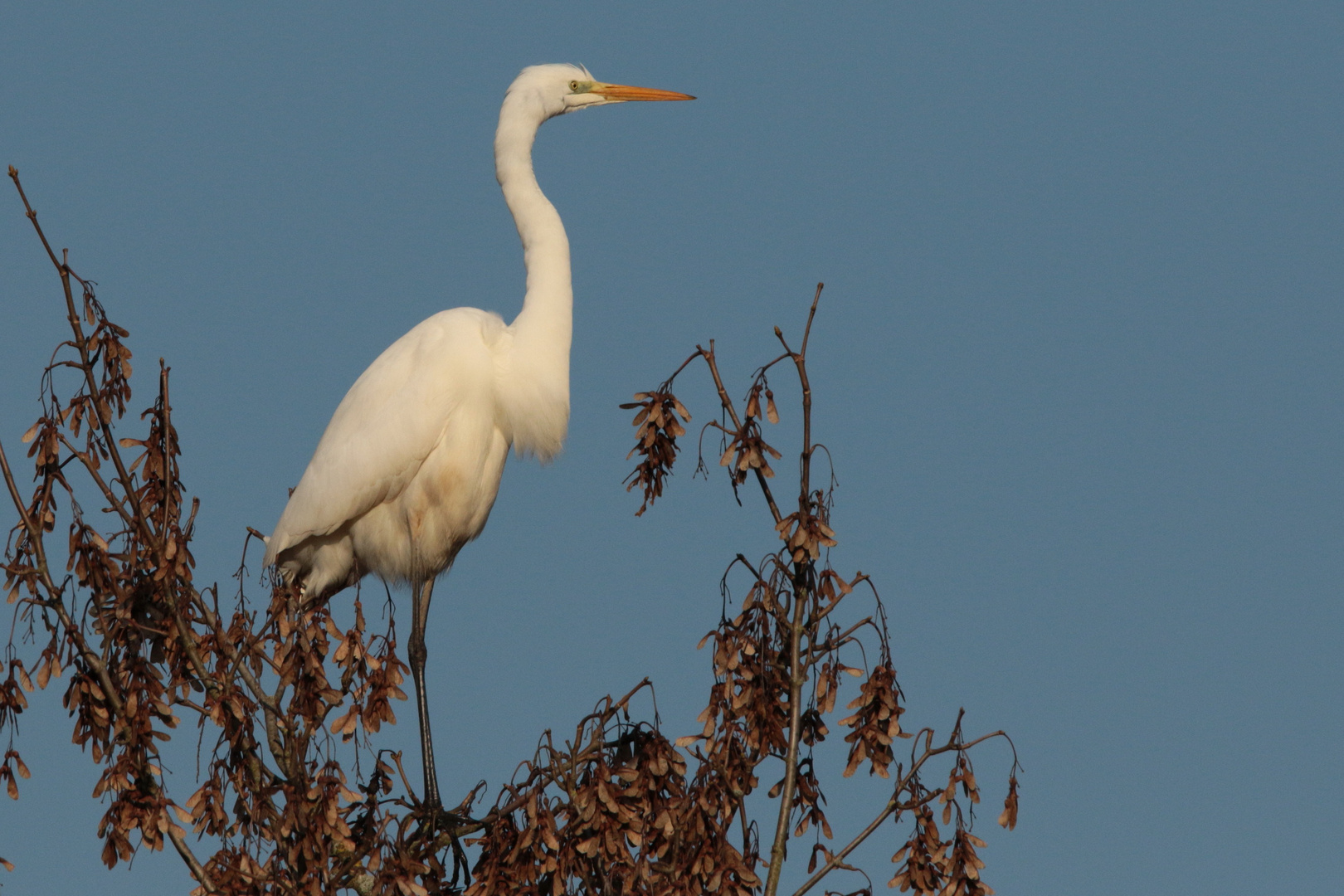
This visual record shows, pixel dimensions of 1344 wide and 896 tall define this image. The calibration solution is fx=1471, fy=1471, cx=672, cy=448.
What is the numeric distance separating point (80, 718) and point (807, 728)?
2.58 meters

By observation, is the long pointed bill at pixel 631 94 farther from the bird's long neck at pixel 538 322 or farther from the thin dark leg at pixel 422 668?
the thin dark leg at pixel 422 668

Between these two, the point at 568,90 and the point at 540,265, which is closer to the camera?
the point at 540,265

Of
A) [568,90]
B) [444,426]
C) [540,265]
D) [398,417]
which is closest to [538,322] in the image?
[540,265]

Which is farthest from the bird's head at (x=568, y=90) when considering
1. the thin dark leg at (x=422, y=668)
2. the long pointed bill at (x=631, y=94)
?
the thin dark leg at (x=422, y=668)

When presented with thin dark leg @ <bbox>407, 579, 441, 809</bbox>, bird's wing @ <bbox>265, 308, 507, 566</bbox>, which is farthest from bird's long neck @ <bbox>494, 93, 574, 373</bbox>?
thin dark leg @ <bbox>407, 579, 441, 809</bbox>

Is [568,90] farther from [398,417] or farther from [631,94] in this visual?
[398,417]

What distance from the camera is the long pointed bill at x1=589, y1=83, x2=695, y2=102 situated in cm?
899

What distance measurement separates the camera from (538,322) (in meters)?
8.21

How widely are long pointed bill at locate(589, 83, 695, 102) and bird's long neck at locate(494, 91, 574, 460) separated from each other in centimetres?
91

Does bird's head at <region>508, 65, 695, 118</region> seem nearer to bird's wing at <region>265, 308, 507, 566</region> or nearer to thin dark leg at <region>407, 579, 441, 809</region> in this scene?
bird's wing at <region>265, 308, 507, 566</region>

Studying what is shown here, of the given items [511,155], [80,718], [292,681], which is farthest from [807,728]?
[511,155]

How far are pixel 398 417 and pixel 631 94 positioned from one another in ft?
8.35

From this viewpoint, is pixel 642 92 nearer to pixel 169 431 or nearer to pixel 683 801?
pixel 169 431

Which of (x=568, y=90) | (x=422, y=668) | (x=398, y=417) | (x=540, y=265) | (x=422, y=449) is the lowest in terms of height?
(x=422, y=668)
